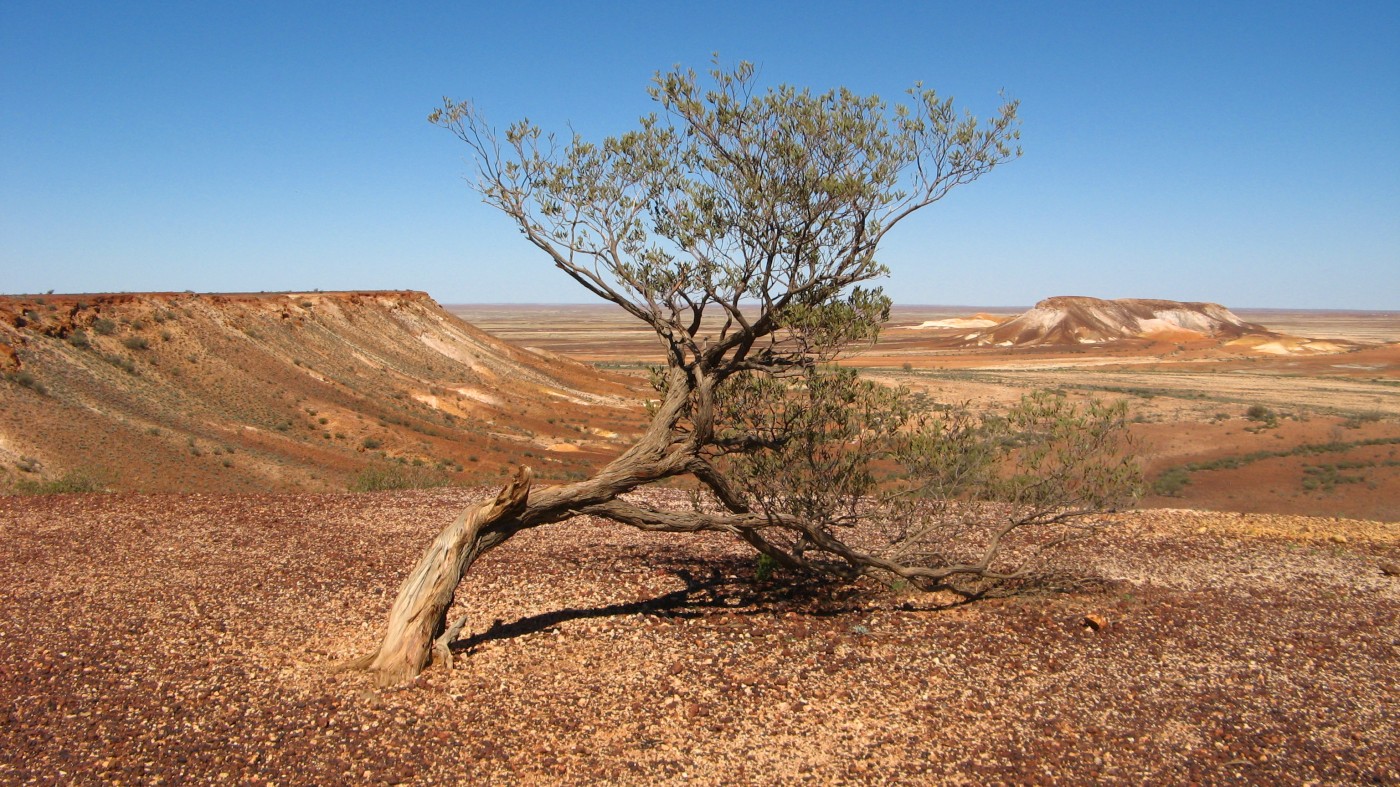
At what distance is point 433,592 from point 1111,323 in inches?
3810

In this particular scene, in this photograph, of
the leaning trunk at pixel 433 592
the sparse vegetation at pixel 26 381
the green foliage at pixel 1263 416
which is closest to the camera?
the leaning trunk at pixel 433 592

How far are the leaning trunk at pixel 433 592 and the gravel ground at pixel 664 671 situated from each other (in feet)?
0.81

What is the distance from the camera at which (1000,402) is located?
44.4m

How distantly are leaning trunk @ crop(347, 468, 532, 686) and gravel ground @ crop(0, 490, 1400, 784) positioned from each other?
0.25 m

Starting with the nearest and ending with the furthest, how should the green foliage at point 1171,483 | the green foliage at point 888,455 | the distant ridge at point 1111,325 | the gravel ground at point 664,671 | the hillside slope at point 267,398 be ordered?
the gravel ground at point 664,671, the green foliage at point 888,455, the hillside slope at point 267,398, the green foliage at point 1171,483, the distant ridge at point 1111,325

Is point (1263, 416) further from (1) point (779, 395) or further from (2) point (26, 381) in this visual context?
(2) point (26, 381)

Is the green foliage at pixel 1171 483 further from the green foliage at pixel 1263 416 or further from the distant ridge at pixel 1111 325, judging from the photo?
the distant ridge at pixel 1111 325

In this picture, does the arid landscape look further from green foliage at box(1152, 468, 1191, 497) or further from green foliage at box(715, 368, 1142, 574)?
green foliage at box(1152, 468, 1191, 497)

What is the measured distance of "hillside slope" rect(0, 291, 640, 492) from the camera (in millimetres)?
23172

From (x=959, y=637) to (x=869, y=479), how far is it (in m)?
1.84

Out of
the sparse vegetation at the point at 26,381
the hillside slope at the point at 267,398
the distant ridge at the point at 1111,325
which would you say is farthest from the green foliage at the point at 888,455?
the distant ridge at the point at 1111,325

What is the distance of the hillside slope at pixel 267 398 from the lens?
76.0 feet

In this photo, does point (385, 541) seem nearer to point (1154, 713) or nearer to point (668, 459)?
point (668, 459)

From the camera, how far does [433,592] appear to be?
24.9 ft
